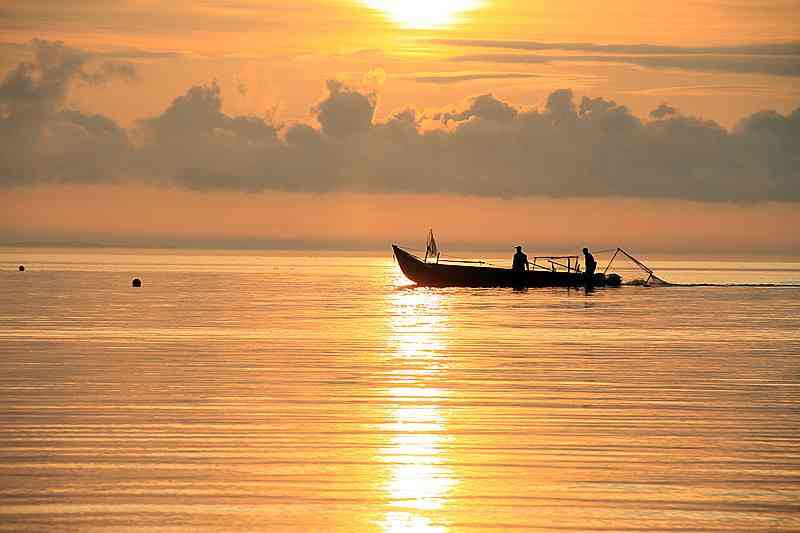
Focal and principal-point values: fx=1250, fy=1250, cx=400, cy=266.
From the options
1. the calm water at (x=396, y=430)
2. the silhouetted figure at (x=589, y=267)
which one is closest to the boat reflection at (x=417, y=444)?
the calm water at (x=396, y=430)

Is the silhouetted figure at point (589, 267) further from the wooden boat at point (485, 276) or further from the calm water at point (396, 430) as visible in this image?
the calm water at point (396, 430)

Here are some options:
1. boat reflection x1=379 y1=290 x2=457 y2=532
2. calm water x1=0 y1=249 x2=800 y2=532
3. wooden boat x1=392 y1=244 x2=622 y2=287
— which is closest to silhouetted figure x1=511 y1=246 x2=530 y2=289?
wooden boat x1=392 y1=244 x2=622 y2=287

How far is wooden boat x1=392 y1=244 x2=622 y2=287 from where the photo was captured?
85.2m

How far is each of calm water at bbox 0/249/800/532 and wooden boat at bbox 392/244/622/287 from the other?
4512 centimetres

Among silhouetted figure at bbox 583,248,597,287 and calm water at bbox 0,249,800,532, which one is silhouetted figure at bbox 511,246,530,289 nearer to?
silhouetted figure at bbox 583,248,597,287

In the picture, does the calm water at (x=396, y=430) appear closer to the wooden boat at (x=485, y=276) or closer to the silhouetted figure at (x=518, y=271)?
the silhouetted figure at (x=518, y=271)

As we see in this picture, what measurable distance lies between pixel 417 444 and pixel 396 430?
4.36ft

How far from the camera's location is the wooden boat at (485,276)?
85.2m

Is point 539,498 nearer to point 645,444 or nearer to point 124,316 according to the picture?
point 645,444

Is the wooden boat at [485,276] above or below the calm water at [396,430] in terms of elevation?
above

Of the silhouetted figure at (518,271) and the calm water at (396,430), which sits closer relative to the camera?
the calm water at (396,430)

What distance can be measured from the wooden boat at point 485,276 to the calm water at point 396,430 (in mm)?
45123

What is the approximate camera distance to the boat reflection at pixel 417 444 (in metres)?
12.4

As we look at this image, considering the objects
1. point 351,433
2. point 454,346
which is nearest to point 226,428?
point 351,433
